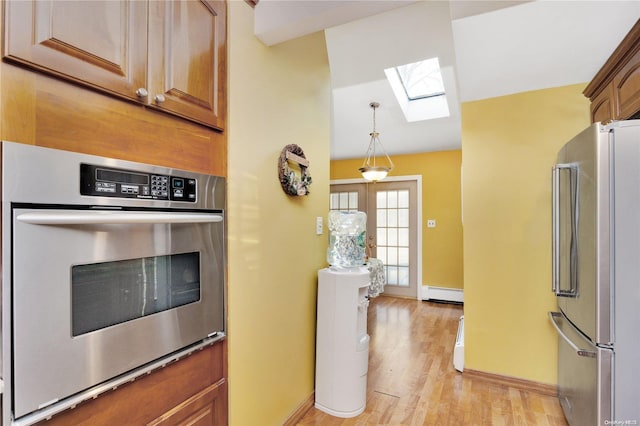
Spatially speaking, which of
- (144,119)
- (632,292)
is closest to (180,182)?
(144,119)

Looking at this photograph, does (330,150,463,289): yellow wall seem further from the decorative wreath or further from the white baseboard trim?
the decorative wreath

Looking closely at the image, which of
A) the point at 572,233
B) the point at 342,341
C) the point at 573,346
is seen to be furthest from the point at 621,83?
the point at 342,341

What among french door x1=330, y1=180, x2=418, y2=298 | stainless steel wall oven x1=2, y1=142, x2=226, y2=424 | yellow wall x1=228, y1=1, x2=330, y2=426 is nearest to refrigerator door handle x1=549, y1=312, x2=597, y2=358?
yellow wall x1=228, y1=1, x2=330, y2=426

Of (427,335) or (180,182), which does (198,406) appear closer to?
(180,182)

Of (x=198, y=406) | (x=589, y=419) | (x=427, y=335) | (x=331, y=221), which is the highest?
(x=331, y=221)

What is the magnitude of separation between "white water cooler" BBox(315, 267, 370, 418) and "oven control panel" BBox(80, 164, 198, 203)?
1.16 meters

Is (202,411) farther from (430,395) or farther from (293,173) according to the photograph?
(430,395)

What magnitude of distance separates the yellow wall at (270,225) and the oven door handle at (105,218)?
31 centimetres

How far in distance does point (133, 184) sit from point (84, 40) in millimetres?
418

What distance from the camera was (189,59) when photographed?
122 cm

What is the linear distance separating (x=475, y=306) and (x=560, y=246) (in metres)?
0.90

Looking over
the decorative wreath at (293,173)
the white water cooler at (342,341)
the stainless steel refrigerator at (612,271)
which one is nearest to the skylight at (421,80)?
the decorative wreath at (293,173)

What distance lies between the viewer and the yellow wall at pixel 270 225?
1497 millimetres

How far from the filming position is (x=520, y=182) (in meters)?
2.52
